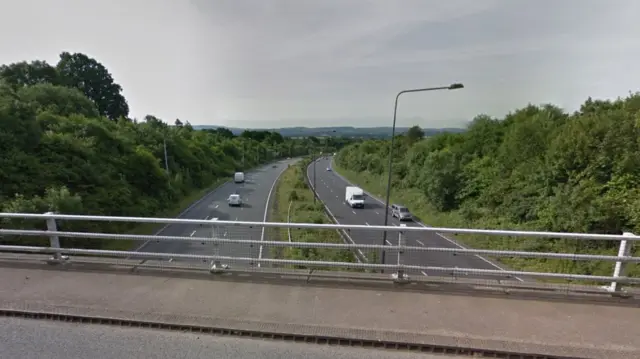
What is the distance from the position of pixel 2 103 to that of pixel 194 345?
2174 cm

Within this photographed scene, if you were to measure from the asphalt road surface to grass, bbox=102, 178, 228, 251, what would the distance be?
9.51ft

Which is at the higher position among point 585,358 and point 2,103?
point 2,103

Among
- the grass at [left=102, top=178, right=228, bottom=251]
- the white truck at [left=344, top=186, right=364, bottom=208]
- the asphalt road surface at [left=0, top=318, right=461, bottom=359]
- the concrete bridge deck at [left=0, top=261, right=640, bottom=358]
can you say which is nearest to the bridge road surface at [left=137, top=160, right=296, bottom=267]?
the concrete bridge deck at [left=0, top=261, right=640, bottom=358]

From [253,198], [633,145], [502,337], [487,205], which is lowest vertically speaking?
[253,198]

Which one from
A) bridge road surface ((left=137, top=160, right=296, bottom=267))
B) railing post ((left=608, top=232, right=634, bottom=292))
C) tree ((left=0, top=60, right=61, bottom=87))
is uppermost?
tree ((left=0, top=60, right=61, bottom=87))

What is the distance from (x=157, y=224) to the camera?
512 inches

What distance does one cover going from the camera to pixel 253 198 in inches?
1629

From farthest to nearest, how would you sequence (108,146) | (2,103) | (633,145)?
(108,146), (2,103), (633,145)

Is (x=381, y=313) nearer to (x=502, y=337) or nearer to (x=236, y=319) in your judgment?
(x=502, y=337)

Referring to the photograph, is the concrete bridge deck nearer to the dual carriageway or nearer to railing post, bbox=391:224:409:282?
the dual carriageway

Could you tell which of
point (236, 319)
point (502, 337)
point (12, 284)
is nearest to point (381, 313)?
point (502, 337)

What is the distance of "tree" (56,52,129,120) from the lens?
5512 cm

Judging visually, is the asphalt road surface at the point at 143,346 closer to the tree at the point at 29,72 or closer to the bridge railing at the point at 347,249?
the bridge railing at the point at 347,249

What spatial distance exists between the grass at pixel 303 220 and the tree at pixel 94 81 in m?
35.8
